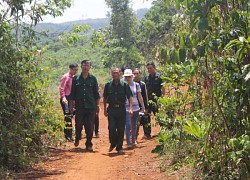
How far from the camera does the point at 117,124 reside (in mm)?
9305

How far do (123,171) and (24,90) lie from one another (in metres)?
2.15

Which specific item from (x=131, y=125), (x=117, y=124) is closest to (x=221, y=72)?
(x=117, y=124)

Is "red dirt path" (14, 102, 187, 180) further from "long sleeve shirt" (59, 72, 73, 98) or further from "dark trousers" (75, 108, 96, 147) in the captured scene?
"long sleeve shirt" (59, 72, 73, 98)

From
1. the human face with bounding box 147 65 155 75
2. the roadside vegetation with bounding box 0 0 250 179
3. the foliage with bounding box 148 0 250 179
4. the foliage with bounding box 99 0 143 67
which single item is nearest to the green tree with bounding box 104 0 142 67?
the foliage with bounding box 99 0 143 67

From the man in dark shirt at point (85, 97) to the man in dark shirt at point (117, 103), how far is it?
33 cm

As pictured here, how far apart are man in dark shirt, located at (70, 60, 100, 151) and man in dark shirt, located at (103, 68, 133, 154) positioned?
1.09 ft

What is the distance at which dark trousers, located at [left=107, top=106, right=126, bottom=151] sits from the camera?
30.1ft

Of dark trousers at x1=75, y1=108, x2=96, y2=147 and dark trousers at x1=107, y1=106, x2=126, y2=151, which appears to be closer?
dark trousers at x1=107, y1=106, x2=126, y2=151

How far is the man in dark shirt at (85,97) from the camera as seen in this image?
9.34m

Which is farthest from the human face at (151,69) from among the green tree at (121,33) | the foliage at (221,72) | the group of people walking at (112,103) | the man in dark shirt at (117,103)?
the green tree at (121,33)

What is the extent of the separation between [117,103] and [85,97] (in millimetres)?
684

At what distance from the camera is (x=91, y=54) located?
50.7 m

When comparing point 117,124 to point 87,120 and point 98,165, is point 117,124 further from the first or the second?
point 98,165

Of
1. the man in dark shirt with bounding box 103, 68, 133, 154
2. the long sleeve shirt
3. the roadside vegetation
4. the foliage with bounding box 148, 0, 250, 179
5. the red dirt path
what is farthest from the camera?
the long sleeve shirt
